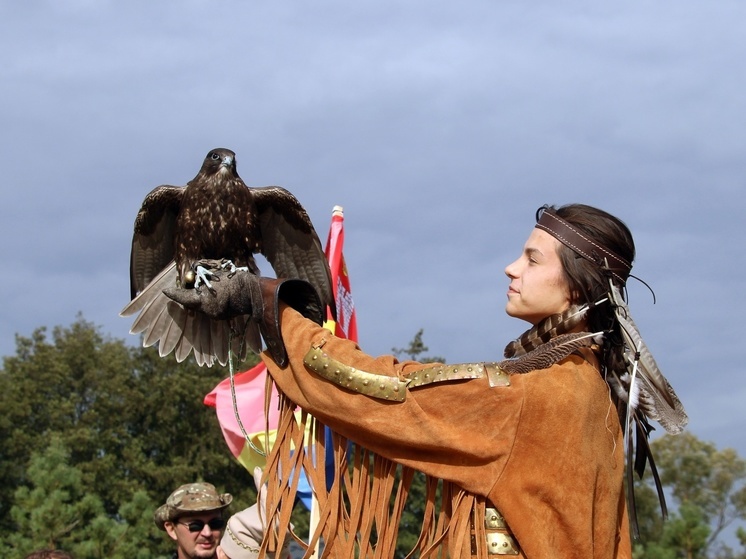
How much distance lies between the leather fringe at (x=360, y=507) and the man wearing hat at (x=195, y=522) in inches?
87.2

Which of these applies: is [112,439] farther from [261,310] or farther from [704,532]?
[261,310]

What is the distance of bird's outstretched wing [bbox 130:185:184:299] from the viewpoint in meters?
4.16

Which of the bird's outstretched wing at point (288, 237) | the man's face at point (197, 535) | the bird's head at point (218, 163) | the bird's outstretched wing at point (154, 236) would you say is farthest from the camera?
the man's face at point (197, 535)

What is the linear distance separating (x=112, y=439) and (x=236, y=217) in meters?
24.5

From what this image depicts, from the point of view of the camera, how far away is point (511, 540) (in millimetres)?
2381

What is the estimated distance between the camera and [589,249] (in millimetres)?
2650

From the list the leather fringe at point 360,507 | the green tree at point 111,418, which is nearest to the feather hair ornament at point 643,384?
the leather fringe at point 360,507

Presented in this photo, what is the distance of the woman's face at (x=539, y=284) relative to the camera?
8.68 feet

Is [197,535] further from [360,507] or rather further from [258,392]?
[258,392]

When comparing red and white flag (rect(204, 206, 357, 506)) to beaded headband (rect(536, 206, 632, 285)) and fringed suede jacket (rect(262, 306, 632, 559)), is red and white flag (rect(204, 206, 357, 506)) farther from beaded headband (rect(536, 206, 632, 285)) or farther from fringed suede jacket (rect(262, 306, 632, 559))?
fringed suede jacket (rect(262, 306, 632, 559))

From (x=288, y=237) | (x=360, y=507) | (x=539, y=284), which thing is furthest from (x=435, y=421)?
(x=288, y=237)

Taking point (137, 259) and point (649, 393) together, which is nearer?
point (649, 393)

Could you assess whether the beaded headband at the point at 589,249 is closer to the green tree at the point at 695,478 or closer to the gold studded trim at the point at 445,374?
the gold studded trim at the point at 445,374

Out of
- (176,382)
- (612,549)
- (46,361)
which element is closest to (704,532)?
(612,549)
